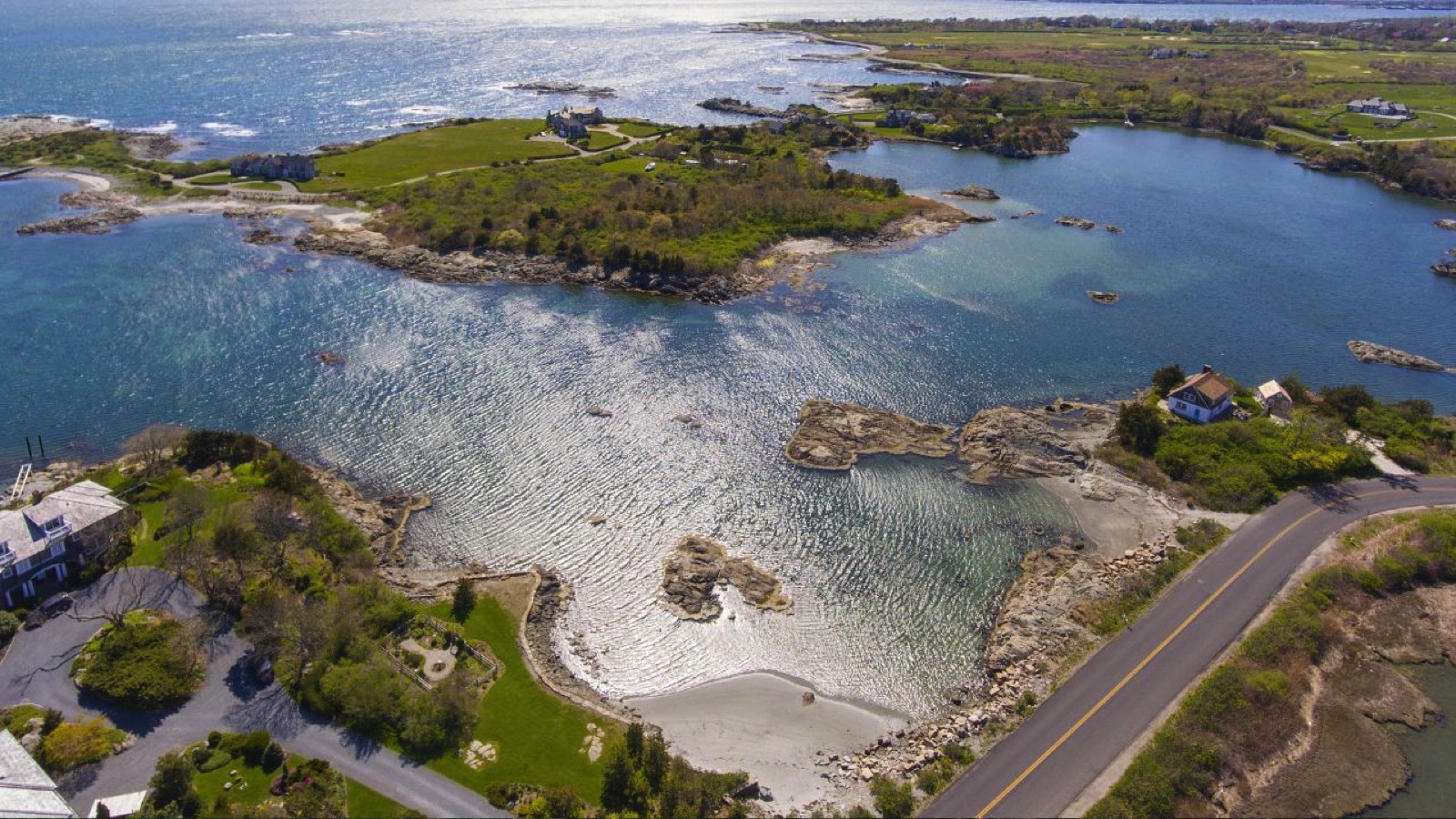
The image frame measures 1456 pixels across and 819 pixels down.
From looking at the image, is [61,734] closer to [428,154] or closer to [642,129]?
[428,154]

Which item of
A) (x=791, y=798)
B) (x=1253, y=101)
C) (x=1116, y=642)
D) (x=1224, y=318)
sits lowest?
(x=791, y=798)

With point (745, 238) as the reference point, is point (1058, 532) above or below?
below

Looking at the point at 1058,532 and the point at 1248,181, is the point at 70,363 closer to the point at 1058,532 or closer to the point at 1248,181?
the point at 1058,532

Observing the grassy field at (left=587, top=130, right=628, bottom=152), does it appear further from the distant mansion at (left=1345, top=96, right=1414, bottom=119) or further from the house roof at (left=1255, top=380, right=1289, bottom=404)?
the distant mansion at (left=1345, top=96, right=1414, bottom=119)

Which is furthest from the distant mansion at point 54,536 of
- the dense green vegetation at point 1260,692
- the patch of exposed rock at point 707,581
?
the dense green vegetation at point 1260,692

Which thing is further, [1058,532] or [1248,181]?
[1248,181]

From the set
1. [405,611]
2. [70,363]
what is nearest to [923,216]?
[405,611]

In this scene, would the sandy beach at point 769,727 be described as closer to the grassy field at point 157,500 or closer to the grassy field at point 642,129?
the grassy field at point 157,500
